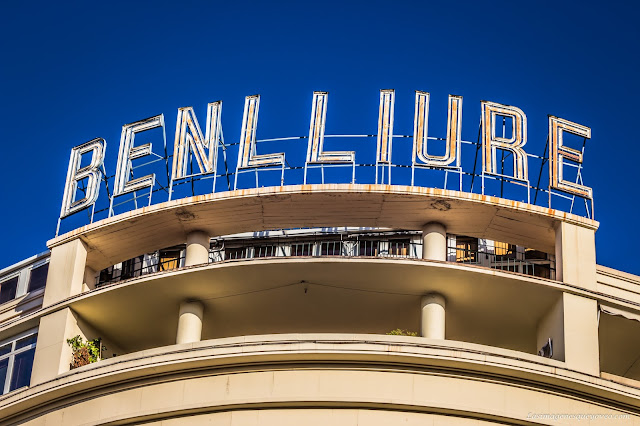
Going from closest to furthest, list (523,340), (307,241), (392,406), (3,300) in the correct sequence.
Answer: (392,406)
(523,340)
(3,300)
(307,241)

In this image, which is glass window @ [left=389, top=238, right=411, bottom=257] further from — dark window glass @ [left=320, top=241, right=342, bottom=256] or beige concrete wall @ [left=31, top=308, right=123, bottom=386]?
beige concrete wall @ [left=31, top=308, right=123, bottom=386]

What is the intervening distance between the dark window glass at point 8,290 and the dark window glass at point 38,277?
1025mm

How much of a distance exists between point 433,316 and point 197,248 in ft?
30.7

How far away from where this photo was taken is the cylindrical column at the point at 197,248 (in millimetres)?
54781

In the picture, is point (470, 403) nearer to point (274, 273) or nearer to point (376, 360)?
point (376, 360)

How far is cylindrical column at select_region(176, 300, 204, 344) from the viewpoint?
53316mm

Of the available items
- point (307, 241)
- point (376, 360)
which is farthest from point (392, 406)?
point (307, 241)

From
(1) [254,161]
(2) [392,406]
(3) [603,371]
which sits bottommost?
(2) [392,406]

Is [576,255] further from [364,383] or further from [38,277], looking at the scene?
[38,277]

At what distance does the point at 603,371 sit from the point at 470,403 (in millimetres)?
11546

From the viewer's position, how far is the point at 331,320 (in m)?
55.6

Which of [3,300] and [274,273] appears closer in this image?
[274,273]

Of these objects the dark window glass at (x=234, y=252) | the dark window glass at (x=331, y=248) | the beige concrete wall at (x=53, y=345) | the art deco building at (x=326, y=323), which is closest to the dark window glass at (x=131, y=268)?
the dark window glass at (x=234, y=252)

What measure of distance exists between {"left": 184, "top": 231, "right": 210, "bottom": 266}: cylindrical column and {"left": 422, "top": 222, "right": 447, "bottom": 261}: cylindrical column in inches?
326
